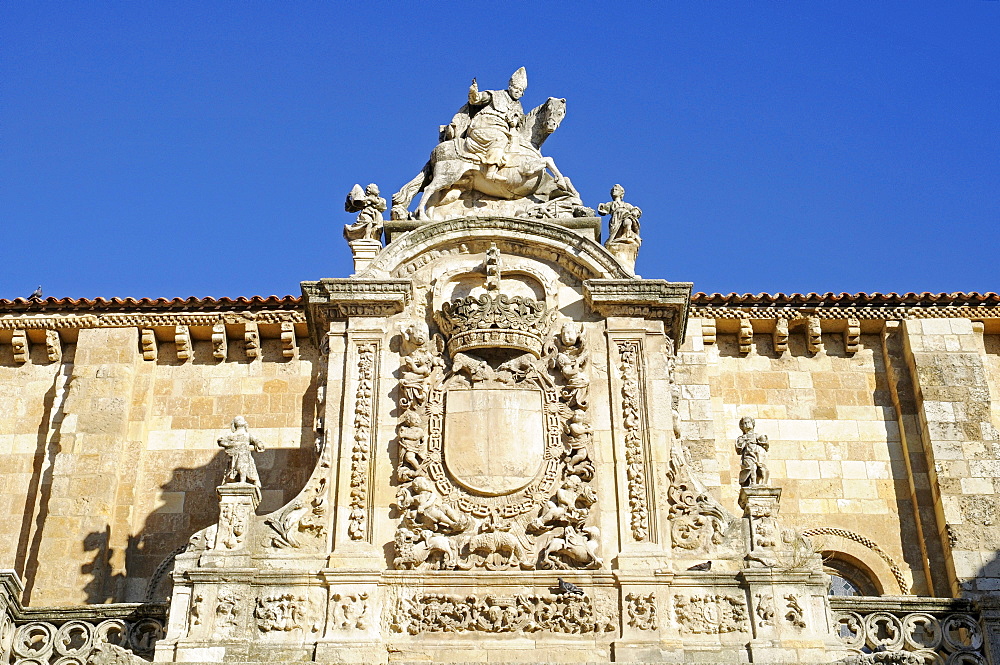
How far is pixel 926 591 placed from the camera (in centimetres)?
1630

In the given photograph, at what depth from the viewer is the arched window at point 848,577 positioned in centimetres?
1659

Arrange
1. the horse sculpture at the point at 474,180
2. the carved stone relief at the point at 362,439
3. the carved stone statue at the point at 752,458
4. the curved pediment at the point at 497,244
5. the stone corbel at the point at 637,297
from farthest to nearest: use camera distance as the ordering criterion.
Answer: the horse sculpture at the point at 474,180, the curved pediment at the point at 497,244, the stone corbel at the point at 637,297, the carved stone statue at the point at 752,458, the carved stone relief at the point at 362,439

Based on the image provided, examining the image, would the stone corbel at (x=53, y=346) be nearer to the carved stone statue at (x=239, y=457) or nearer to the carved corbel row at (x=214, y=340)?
the carved corbel row at (x=214, y=340)

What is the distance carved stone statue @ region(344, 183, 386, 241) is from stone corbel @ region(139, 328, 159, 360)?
3.05 metres

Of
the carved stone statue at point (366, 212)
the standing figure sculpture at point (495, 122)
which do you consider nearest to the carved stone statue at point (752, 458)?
the standing figure sculpture at point (495, 122)

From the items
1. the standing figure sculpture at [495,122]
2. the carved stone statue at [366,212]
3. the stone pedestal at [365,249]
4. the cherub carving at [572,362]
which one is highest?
the standing figure sculpture at [495,122]

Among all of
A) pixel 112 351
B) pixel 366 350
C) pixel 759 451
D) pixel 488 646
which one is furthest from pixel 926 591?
pixel 112 351

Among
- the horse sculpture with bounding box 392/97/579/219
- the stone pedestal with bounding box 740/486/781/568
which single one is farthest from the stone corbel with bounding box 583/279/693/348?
the stone pedestal with bounding box 740/486/781/568

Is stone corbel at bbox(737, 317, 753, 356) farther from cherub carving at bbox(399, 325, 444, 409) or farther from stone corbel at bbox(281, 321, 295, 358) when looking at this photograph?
stone corbel at bbox(281, 321, 295, 358)

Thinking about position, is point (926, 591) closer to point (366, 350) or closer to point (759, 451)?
point (759, 451)

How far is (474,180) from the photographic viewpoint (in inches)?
663

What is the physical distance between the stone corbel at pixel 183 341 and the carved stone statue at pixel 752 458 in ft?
22.4

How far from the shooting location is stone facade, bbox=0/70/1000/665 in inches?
539

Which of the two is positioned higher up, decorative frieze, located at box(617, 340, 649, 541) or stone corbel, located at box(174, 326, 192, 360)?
stone corbel, located at box(174, 326, 192, 360)
